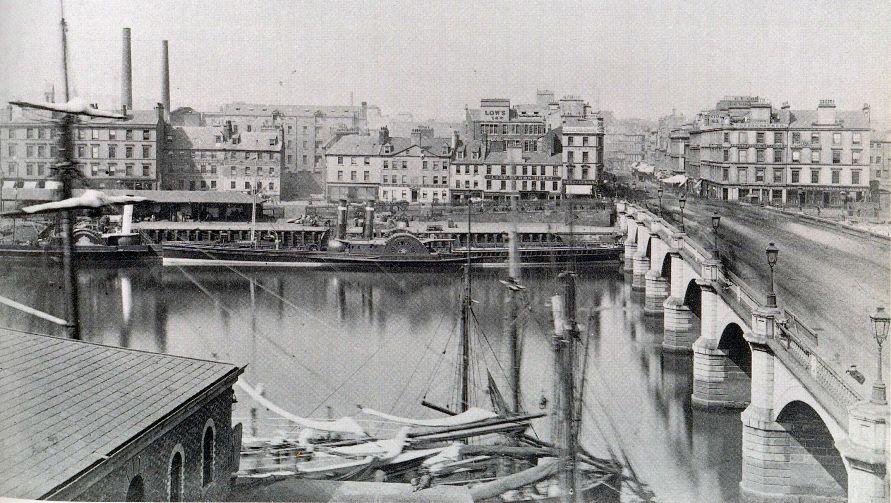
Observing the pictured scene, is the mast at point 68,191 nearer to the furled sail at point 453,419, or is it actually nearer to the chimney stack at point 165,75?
the chimney stack at point 165,75

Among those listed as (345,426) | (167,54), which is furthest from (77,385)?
(167,54)

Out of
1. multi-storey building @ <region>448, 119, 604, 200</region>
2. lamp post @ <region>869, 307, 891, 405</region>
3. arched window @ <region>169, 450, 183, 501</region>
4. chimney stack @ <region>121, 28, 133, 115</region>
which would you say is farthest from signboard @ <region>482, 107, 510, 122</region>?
arched window @ <region>169, 450, 183, 501</region>

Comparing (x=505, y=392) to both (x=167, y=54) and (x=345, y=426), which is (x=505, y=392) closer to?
(x=345, y=426)

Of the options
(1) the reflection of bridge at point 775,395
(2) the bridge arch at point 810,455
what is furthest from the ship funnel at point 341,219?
(2) the bridge arch at point 810,455

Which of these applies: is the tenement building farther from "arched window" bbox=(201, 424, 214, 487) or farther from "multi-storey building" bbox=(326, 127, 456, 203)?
"multi-storey building" bbox=(326, 127, 456, 203)

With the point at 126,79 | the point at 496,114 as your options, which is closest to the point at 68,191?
the point at 126,79

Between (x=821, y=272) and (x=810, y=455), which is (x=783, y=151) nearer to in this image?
(x=821, y=272)
